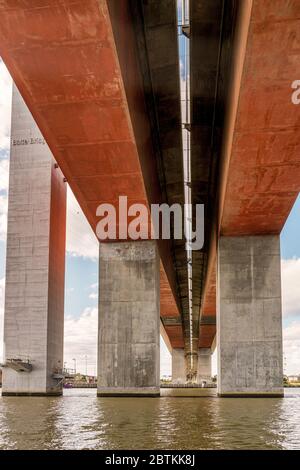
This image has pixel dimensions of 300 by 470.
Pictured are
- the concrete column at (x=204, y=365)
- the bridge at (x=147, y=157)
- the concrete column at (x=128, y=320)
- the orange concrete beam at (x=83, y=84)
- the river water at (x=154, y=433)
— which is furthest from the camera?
the concrete column at (x=204, y=365)

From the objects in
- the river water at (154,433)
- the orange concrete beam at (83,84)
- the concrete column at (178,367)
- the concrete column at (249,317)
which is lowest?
the concrete column at (178,367)

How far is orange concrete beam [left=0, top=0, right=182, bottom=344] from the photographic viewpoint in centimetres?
1100

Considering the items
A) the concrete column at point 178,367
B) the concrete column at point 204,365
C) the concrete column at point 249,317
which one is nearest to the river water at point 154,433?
the concrete column at point 249,317

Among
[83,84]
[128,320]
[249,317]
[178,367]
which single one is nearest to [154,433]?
[83,84]

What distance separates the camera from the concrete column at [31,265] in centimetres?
3278

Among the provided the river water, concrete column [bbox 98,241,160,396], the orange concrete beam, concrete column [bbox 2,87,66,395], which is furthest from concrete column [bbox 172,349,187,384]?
the river water

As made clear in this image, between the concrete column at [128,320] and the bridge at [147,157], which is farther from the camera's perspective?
the concrete column at [128,320]

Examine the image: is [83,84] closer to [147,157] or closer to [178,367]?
[147,157]

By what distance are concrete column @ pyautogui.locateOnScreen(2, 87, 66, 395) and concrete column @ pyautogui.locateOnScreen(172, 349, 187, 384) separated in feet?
154

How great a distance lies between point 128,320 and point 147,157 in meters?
7.86

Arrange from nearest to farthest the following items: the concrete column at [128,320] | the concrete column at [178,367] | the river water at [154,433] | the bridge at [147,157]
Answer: the river water at [154,433], the bridge at [147,157], the concrete column at [128,320], the concrete column at [178,367]

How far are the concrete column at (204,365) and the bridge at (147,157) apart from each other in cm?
4928

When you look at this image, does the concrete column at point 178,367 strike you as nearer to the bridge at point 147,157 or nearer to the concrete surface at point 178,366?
the concrete surface at point 178,366
